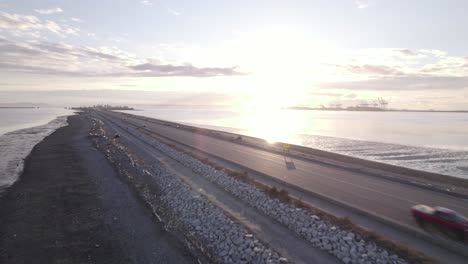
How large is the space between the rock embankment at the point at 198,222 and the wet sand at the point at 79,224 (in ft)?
3.08

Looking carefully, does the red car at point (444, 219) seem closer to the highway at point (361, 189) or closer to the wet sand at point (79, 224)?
the highway at point (361, 189)

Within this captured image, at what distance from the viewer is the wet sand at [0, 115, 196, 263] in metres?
15.0

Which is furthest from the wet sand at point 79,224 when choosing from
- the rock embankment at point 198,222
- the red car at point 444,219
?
the red car at point 444,219

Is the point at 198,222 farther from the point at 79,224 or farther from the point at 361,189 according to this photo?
the point at 361,189

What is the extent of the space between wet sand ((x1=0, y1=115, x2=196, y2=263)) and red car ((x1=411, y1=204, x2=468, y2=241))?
1316cm

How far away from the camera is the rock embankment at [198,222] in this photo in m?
14.3

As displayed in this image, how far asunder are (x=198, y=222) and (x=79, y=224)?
7.63 meters

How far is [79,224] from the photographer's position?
18.8 m

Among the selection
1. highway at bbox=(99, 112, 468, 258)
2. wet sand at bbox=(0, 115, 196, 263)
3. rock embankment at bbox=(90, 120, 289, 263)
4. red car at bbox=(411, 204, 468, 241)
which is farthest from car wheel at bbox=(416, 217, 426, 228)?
wet sand at bbox=(0, 115, 196, 263)

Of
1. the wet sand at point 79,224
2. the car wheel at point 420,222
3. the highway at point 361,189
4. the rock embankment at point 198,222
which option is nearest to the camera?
the rock embankment at point 198,222

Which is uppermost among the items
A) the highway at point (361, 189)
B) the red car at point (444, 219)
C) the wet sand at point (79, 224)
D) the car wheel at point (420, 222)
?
the red car at point (444, 219)

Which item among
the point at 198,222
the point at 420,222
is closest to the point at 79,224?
the point at 198,222

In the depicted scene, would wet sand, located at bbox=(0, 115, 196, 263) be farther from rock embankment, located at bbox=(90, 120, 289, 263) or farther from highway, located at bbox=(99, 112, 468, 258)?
highway, located at bbox=(99, 112, 468, 258)

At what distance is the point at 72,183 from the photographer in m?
28.2
